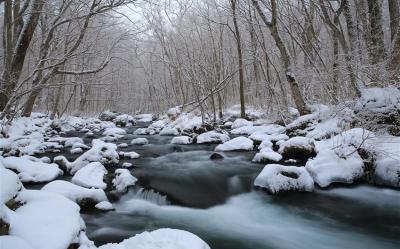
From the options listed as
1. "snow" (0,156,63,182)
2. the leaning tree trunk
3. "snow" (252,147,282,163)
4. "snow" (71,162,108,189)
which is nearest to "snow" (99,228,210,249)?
"snow" (71,162,108,189)

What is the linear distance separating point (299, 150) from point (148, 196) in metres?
4.17

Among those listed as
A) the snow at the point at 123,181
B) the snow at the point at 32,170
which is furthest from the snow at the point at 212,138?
the snow at the point at 32,170

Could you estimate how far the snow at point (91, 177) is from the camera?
21.6 ft

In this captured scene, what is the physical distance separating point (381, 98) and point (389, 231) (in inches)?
97.7

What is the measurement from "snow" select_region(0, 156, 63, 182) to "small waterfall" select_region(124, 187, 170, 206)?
205cm

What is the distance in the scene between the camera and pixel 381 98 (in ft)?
19.9

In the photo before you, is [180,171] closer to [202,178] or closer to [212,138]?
[202,178]

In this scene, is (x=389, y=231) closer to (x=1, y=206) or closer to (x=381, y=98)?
(x=381, y=98)

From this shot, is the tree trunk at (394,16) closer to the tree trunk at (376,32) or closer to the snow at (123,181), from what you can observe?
the tree trunk at (376,32)

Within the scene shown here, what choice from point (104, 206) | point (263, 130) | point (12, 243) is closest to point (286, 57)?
point (263, 130)

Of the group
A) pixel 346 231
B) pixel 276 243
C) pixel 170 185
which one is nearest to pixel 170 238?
pixel 276 243

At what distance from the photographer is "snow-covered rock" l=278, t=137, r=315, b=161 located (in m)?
8.45

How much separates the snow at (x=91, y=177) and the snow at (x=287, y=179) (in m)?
3.39

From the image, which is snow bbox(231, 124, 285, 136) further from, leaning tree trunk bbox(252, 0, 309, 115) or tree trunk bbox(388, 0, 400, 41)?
tree trunk bbox(388, 0, 400, 41)
